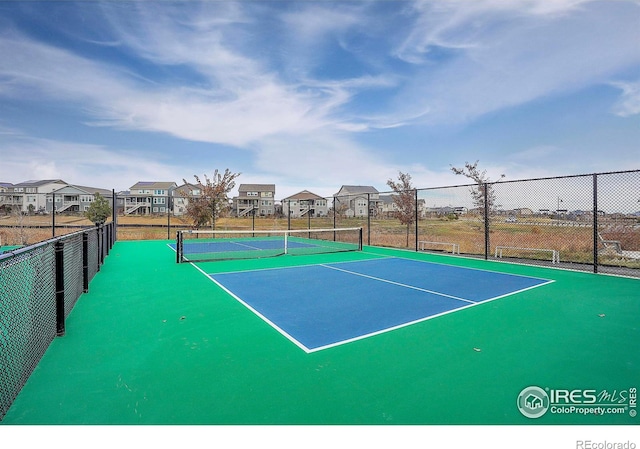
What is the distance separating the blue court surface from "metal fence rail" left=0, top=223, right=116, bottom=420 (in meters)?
2.36

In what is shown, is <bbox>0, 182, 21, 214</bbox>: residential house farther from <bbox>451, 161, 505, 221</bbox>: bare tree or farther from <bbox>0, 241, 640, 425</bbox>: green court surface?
<bbox>451, 161, 505, 221</bbox>: bare tree

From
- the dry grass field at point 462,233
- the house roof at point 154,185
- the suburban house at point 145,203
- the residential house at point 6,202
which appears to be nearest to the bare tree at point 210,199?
the dry grass field at point 462,233

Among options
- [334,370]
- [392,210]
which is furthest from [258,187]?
[334,370]

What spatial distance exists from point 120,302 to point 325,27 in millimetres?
10882

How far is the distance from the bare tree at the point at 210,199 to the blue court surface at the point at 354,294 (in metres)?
11.8

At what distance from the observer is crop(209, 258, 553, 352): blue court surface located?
4172mm

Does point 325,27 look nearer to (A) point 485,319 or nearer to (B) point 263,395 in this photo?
(A) point 485,319

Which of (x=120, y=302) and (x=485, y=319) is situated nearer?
(x=485, y=319)

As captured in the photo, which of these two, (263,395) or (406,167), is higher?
(406,167)

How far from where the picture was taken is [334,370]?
2.96 m

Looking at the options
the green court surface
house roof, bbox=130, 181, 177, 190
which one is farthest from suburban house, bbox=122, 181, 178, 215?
the green court surface

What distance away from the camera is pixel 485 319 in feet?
14.7

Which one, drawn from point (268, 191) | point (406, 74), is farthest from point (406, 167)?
point (268, 191)

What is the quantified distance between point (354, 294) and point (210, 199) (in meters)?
15.2
